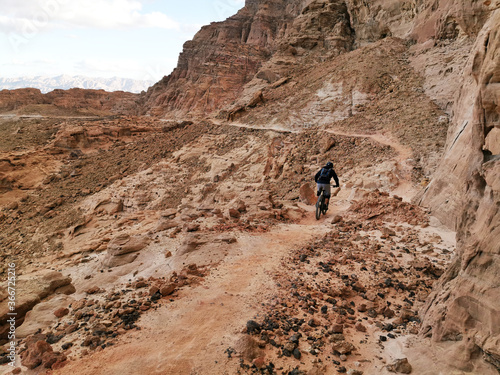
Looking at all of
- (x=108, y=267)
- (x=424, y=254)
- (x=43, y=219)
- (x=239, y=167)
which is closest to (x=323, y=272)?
(x=424, y=254)

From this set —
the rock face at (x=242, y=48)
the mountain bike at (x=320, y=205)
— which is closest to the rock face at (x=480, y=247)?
the mountain bike at (x=320, y=205)

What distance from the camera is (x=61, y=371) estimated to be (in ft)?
10.5

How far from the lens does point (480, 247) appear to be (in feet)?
9.07

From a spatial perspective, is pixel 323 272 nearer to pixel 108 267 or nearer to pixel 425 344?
pixel 425 344

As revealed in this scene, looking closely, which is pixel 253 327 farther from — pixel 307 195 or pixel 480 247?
pixel 307 195

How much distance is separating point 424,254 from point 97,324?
18.0 feet

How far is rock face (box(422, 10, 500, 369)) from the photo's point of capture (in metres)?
2.61

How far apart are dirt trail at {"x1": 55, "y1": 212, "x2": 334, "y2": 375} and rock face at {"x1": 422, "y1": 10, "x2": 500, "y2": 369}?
2.23m

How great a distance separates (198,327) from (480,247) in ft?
10.5

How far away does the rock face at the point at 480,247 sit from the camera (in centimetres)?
261

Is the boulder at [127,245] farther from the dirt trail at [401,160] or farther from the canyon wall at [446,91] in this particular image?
the dirt trail at [401,160]

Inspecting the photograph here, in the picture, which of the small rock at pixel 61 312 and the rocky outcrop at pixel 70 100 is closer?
the small rock at pixel 61 312

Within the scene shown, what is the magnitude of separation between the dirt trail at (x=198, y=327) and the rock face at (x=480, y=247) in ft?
7.30

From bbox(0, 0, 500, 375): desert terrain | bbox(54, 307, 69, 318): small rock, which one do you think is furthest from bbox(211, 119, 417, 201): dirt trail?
bbox(54, 307, 69, 318): small rock
